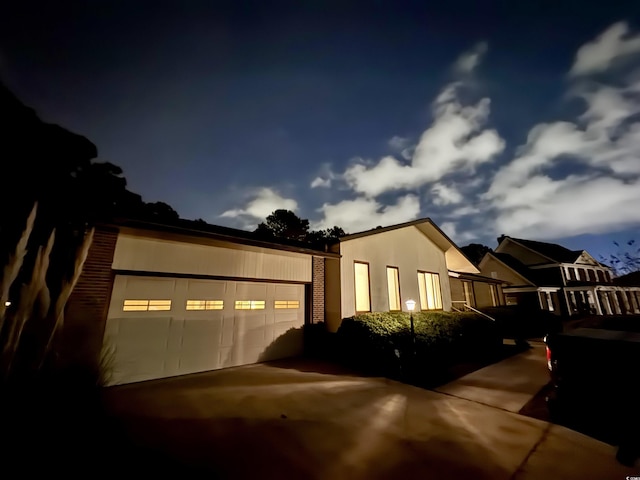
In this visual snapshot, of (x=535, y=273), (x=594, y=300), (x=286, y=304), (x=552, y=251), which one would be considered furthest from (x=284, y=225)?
(x=594, y=300)

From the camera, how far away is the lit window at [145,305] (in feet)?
21.1

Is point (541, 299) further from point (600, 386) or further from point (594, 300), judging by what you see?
point (600, 386)

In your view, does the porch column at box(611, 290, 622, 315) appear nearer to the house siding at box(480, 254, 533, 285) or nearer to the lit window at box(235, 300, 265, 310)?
the house siding at box(480, 254, 533, 285)

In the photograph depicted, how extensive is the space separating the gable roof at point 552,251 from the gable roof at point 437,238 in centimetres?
1740

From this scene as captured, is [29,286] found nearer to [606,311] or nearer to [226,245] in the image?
[226,245]

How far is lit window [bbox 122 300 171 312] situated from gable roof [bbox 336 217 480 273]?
600 centimetres

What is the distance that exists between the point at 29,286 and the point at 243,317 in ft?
15.9

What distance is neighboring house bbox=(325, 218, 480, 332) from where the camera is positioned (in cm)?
1005

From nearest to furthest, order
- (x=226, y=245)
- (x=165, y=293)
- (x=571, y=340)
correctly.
Answer: (x=571, y=340) → (x=165, y=293) → (x=226, y=245)

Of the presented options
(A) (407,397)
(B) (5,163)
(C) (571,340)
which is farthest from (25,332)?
(C) (571,340)

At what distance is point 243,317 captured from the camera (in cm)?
823

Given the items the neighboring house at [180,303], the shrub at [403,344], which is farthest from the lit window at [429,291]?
the neighboring house at [180,303]

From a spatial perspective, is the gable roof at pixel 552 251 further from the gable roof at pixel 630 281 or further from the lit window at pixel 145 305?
the lit window at pixel 145 305

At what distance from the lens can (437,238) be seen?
47.6 ft
